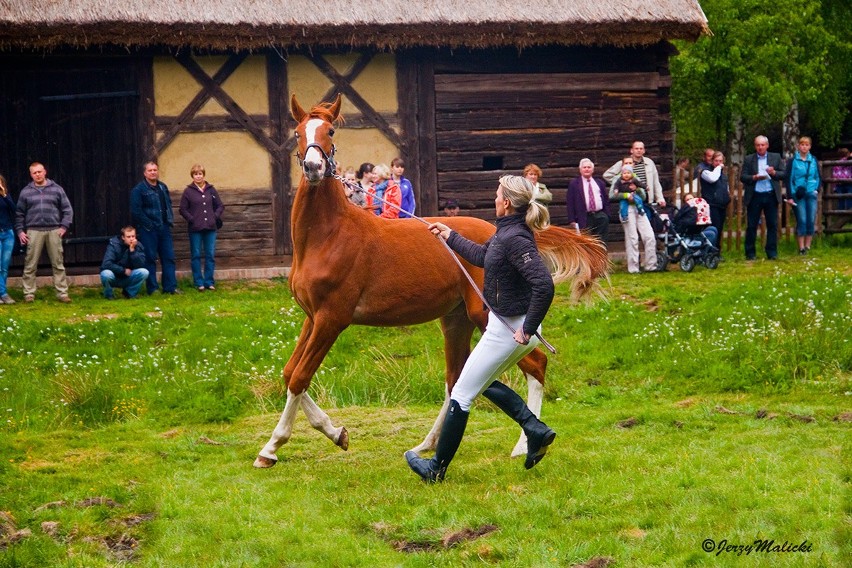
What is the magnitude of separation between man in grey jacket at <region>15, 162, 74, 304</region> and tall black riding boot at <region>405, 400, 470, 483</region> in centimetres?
1007

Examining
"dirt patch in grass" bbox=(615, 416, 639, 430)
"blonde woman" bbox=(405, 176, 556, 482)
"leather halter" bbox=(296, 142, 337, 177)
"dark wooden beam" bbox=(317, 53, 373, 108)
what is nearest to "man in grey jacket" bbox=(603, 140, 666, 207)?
"dark wooden beam" bbox=(317, 53, 373, 108)

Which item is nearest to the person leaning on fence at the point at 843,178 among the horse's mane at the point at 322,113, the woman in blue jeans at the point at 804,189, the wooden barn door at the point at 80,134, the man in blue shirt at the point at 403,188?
the woman in blue jeans at the point at 804,189

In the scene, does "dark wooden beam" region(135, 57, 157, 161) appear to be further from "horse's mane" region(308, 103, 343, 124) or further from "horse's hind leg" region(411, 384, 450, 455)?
"horse's hind leg" region(411, 384, 450, 455)

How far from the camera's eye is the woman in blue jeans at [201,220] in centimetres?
1842

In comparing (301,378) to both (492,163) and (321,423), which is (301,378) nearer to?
(321,423)

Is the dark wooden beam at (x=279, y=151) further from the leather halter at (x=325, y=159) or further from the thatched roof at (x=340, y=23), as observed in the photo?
the leather halter at (x=325, y=159)

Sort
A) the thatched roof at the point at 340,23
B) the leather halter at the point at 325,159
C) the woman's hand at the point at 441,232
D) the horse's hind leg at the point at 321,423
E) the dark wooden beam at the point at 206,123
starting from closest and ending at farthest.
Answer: the woman's hand at the point at 441,232 → the leather halter at the point at 325,159 → the horse's hind leg at the point at 321,423 → the thatched roof at the point at 340,23 → the dark wooden beam at the point at 206,123

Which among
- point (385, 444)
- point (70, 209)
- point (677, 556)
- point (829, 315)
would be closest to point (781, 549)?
point (677, 556)

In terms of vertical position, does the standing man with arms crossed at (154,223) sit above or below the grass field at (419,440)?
above

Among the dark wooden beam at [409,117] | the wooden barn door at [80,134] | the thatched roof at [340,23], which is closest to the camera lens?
the thatched roof at [340,23]

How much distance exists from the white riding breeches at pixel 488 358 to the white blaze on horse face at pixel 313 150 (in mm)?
1708

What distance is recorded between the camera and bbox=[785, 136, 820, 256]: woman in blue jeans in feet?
68.6

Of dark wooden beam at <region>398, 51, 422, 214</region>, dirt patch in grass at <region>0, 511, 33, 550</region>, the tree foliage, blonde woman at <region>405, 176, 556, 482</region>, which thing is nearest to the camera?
dirt patch in grass at <region>0, 511, 33, 550</region>

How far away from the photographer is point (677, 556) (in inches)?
261
